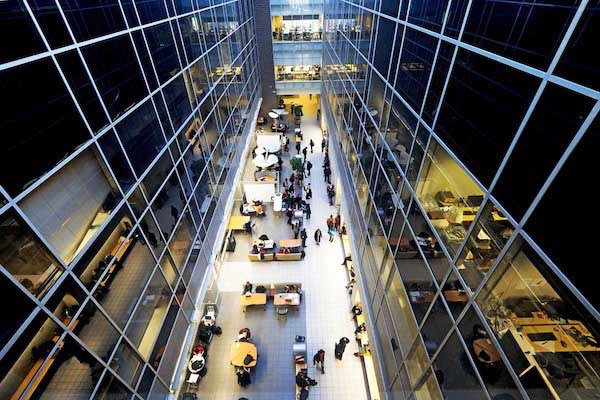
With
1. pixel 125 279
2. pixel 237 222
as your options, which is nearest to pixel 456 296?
pixel 125 279

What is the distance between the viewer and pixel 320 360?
14.4 m

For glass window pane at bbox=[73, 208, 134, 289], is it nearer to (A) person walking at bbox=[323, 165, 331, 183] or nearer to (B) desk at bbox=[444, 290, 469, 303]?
(B) desk at bbox=[444, 290, 469, 303]

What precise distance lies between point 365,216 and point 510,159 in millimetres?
9281

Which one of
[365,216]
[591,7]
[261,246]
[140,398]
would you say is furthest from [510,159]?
[261,246]

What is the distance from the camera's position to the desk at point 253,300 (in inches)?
663

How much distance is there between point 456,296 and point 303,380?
9.87 metres

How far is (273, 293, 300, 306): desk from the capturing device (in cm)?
1683

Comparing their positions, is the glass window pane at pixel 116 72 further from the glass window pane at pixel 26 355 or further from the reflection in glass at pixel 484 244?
the reflection in glass at pixel 484 244

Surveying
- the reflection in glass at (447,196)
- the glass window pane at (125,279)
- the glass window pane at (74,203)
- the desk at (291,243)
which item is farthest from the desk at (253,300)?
the reflection in glass at (447,196)

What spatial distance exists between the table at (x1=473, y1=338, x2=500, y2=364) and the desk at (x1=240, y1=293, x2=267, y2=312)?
12539mm

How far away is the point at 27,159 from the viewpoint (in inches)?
198

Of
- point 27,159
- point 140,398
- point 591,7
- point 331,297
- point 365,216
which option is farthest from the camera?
point 331,297

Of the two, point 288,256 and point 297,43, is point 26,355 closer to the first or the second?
point 288,256

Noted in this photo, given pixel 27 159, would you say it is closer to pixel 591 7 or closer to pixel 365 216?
pixel 591 7
